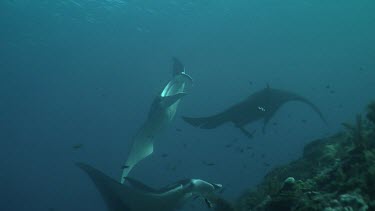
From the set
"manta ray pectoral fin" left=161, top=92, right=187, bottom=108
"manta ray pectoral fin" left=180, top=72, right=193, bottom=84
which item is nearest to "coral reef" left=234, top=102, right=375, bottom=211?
"manta ray pectoral fin" left=161, top=92, right=187, bottom=108

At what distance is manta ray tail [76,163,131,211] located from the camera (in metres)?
8.32

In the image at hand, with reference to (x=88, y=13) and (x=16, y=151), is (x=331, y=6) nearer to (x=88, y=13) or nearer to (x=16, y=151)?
(x=88, y=13)

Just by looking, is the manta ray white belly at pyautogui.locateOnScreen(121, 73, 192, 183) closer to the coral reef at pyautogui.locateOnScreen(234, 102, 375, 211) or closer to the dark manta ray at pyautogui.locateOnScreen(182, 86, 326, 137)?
the dark manta ray at pyautogui.locateOnScreen(182, 86, 326, 137)

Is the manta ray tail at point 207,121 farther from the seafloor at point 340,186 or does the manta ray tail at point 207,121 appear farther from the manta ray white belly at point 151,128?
the seafloor at point 340,186

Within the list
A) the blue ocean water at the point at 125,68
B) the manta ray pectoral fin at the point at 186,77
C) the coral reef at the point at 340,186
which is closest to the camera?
the coral reef at the point at 340,186

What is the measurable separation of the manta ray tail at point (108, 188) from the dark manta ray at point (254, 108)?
13.9 feet

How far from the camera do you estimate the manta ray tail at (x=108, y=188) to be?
832 centimetres

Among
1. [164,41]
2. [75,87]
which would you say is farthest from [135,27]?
[75,87]

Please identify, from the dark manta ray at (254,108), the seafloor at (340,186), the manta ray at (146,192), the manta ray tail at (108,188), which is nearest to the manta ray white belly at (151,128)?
the dark manta ray at (254,108)

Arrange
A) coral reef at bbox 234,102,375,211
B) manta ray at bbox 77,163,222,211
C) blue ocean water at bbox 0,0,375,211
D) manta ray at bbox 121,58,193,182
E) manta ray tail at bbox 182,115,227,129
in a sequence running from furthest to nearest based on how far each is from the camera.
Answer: blue ocean water at bbox 0,0,375,211, manta ray tail at bbox 182,115,227,129, manta ray at bbox 121,58,193,182, manta ray at bbox 77,163,222,211, coral reef at bbox 234,102,375,211

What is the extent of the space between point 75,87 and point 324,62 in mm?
53823

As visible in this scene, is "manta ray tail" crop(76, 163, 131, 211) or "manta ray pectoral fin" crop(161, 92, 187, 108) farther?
"manta ray pectoral fin" crop(161, 92, 187, 108)

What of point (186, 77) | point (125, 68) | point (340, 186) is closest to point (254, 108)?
point (186, 77)

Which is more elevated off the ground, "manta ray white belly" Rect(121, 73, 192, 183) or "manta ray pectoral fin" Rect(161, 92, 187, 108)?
"manta ray pectoral fin" Rect(161, 92, 187, 108)
